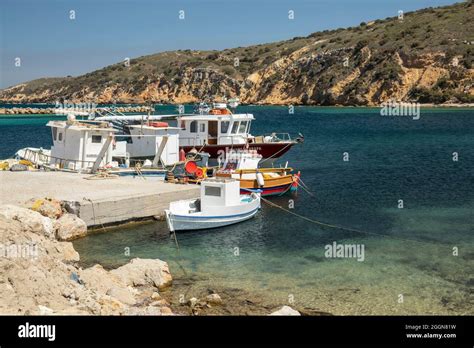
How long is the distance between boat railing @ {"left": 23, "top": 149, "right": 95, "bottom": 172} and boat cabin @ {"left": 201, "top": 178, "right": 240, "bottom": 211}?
8988 mm

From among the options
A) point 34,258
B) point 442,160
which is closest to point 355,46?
point 442,160

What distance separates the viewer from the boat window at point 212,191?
2111cm

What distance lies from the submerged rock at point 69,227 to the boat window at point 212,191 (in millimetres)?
4976

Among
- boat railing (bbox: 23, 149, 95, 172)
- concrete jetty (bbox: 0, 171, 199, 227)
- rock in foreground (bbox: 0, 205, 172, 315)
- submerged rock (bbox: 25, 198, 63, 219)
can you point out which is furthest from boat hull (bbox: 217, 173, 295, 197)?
rock in foreground (bbox: 0, 205, 172, 315)

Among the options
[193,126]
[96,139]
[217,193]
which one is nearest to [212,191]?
[217,193]

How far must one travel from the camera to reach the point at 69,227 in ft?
60.4

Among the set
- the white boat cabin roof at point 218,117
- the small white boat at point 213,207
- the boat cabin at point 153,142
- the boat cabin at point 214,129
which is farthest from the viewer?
the boat cabin at point 214,129

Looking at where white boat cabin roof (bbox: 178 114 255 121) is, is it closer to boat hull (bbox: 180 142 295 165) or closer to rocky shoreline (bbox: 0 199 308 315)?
boat hull (bbox: 180 142 295 165)

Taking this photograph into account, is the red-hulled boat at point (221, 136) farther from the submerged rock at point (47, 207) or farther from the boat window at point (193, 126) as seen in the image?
the submerged rock at point (47, 207)

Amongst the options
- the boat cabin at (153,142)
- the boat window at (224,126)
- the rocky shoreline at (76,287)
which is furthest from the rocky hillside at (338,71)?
the rocky shoreline at (76,287)

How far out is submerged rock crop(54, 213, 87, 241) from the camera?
59.7 ft
